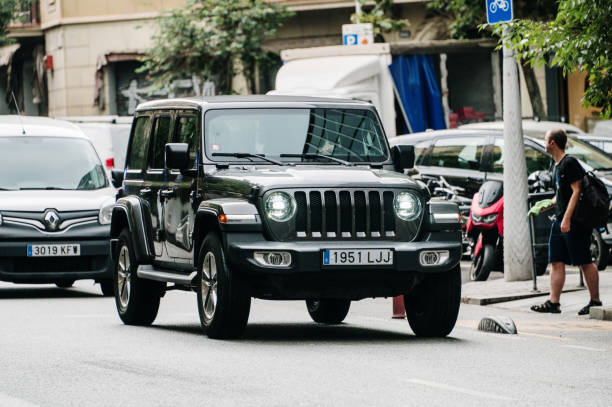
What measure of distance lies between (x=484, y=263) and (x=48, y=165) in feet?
17.5

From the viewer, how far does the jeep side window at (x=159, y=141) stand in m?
13.4

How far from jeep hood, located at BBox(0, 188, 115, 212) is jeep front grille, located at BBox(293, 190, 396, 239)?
6147mm

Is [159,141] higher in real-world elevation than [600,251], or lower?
higher

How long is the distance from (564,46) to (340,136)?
8.63 feet

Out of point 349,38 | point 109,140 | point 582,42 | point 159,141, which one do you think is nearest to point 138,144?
point 159,141

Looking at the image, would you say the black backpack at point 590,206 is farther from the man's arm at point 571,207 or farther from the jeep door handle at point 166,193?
the jeep door handle at point 166,193

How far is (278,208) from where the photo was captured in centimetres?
1138

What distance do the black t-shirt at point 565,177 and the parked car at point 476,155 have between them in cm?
521

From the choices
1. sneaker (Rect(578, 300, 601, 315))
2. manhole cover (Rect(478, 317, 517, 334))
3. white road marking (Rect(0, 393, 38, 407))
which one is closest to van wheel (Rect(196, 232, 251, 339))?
manhole cover (Rect(478, 317, 517, 334))

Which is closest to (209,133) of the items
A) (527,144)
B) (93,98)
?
(527,144)

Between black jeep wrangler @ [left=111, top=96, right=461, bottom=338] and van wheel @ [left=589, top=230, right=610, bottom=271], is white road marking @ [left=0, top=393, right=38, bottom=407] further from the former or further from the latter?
van wheel @ [left=589, top=230, right=610, bottom=271]

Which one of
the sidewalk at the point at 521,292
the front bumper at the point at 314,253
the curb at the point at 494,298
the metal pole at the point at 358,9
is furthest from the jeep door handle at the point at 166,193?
the metal pole at the point at 358,9

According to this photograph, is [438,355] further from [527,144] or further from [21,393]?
[527,144]

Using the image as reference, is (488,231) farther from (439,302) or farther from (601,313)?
(439,302)
